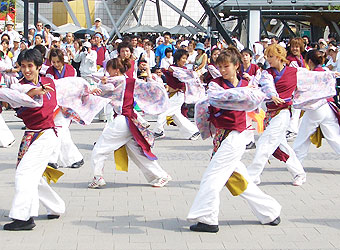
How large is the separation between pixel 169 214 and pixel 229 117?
1.26 metres

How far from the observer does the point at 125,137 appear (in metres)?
8.08

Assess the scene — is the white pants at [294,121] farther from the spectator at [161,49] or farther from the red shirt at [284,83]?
the spectator at [161,49]

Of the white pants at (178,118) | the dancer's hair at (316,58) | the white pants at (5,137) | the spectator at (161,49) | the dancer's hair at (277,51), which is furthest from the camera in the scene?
the spectator at (161,49)

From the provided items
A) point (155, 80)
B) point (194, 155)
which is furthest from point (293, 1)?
point (155, 80)

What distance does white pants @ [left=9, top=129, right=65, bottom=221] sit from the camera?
20.0 feet

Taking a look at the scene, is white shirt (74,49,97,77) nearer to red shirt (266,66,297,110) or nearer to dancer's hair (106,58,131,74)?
dancer's hair (106,58,131,74)

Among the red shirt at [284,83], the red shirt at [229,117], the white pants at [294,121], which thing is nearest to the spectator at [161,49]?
the white pants at [294,121]

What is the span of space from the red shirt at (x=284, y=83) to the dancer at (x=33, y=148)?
266 cm

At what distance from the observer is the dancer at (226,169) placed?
20.0 feet

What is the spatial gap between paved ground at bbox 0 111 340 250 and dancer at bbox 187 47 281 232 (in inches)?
6.3

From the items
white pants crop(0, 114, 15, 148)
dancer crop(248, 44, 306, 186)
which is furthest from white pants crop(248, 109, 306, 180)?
white pants crop(0, 114, 15, 148)

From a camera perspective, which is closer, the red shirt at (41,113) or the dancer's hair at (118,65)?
the red shirt at (41,113)

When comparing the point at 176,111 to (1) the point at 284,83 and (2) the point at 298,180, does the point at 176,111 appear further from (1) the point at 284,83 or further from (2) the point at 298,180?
(1) the point at 284,83

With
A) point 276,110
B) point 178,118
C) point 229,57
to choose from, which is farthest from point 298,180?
point 178,118
